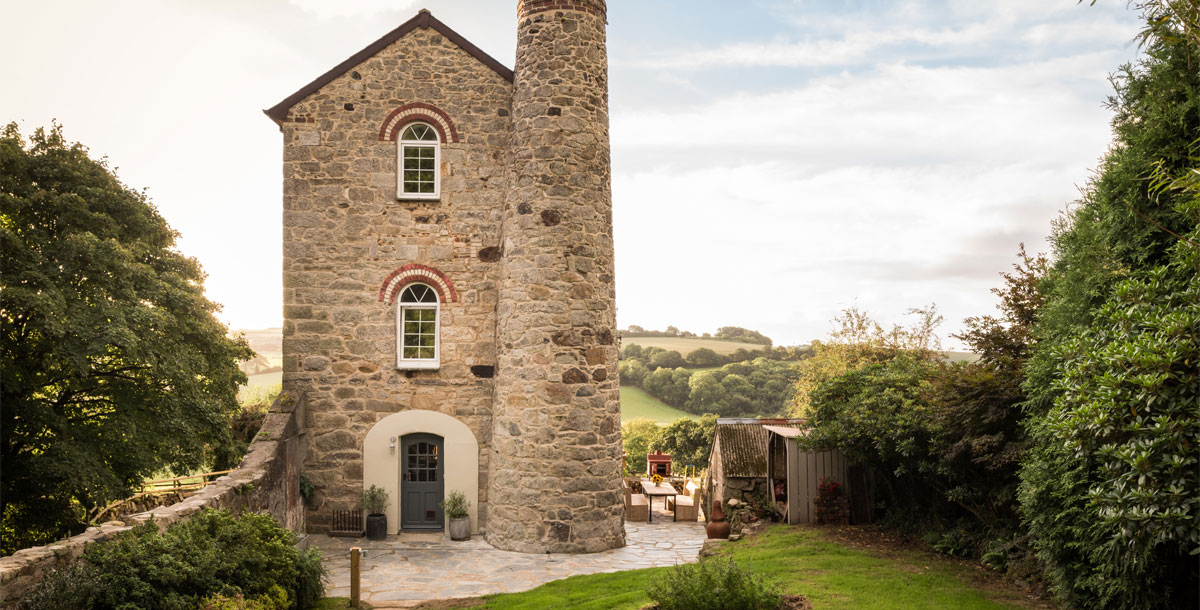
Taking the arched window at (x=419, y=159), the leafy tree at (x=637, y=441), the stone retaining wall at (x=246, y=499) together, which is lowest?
the leafy tree at (x=637, y=441)

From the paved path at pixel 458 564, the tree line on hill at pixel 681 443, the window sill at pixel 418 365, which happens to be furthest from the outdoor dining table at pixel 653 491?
the tree line on hill at pixel 681 443

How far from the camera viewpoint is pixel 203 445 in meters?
14.2

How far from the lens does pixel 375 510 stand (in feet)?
46.3

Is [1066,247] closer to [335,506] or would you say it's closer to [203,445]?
[335,506]

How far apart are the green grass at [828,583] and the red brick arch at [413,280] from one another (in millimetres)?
5963

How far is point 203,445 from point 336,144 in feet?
20.1

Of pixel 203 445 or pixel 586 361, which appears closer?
pixel 586 361

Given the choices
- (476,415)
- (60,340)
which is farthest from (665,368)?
(60,340)

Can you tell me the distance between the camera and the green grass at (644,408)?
43.0 meters

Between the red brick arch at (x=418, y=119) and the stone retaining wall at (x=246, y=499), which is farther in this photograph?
the red brick arch at (x=418, y=119)

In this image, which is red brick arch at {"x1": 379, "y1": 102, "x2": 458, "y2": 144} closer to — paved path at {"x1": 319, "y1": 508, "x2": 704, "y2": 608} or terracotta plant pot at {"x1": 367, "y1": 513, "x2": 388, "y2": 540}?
terracotta plant pot at {"x1": 367, "y1": 513, "x2": 388, "y2": 540}

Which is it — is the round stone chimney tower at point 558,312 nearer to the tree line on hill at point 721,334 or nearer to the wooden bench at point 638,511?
the wooden bench at point 638,511

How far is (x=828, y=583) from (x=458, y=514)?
7.21 metres

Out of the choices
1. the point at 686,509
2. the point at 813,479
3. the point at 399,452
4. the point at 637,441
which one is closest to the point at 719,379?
the point at 637,441
